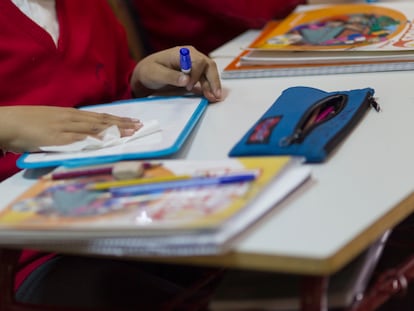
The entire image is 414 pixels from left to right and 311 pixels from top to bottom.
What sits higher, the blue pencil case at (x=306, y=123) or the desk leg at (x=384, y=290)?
the blue pencil case at (x=306, y=123)

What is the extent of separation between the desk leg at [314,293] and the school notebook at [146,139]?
0.25m

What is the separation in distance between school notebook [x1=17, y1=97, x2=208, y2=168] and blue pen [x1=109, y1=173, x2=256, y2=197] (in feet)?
0.37

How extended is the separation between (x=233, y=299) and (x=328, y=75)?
0.50 metres

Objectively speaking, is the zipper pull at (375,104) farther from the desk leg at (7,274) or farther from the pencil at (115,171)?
the desk leg at (7,274)

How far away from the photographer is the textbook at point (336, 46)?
104cm

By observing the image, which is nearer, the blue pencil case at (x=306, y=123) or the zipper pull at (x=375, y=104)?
the blue pencil case at (x=306, y=123)

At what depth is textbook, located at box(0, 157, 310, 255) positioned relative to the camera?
1.89 ft

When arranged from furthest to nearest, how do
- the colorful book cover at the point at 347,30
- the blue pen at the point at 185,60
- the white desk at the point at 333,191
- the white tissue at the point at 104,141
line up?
the colorful book cover at the point at 347,30 → the blue pen at the point at 185,60 → the white tissue at the point at 104,141 → the white desk at the point at 333,191

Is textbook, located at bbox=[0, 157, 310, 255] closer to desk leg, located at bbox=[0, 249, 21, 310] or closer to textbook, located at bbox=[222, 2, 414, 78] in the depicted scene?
desk leg, located at bbox=[0, 249, 21, 310]

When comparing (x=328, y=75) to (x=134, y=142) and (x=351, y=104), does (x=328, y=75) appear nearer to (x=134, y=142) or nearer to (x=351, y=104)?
(x=351, y=104)

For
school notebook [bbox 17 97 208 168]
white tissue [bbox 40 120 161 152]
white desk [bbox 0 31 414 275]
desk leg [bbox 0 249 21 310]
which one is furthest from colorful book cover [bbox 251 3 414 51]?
desk leg [bbox 0 249 21 310]

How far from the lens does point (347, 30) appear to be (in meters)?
1.18

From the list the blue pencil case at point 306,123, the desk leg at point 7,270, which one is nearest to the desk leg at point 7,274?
the desk leg at point 7,270

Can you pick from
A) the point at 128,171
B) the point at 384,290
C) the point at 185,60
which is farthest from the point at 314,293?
the point at 185,60
